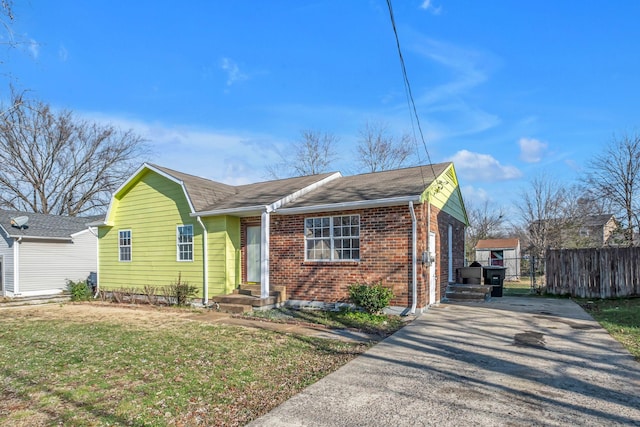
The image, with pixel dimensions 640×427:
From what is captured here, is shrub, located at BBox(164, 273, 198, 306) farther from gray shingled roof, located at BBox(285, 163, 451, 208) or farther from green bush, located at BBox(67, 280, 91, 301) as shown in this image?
green bush, located at BBox(67, 280, 91, 301)

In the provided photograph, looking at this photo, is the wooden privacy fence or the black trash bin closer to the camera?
the wooden privacy fence

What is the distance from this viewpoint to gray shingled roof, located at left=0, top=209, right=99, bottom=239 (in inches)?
704

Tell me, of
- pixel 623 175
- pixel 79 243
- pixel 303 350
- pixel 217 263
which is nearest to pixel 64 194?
pixel 79 243

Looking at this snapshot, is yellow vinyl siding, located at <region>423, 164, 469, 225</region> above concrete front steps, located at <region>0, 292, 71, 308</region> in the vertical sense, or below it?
above

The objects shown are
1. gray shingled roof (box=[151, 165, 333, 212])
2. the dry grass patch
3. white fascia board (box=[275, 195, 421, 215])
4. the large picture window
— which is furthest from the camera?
gray shingled roof (box=[151, 165, 333, 212])

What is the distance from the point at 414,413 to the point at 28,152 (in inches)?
1356

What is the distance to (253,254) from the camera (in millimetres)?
12539

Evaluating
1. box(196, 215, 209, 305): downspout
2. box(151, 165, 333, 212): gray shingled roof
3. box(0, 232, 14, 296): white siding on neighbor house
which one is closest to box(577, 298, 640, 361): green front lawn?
box(151, 165, 333, 212): gray shingled roof

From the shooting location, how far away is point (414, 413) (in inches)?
156

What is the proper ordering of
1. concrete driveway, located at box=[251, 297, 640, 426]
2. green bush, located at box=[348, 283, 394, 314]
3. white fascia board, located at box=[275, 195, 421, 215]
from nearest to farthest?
concrete driveway, located at box=[251, 297, 640, 426]
green bush, located at box=[348, 283, 394, 314]
white fascia board, located at box=[275, 195, 421, 215]

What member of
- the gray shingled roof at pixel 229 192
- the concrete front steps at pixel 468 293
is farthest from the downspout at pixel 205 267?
the concrete front steps at pixel 468 293

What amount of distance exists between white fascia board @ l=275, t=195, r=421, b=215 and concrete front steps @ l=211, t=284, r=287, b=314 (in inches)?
90.8

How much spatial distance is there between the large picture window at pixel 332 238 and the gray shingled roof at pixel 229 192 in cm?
162

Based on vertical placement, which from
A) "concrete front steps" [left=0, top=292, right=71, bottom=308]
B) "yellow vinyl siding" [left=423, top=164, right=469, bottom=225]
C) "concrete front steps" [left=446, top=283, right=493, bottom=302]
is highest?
"yellow vinyl siding" [left=423, top=164, right=469, bottom=225]
